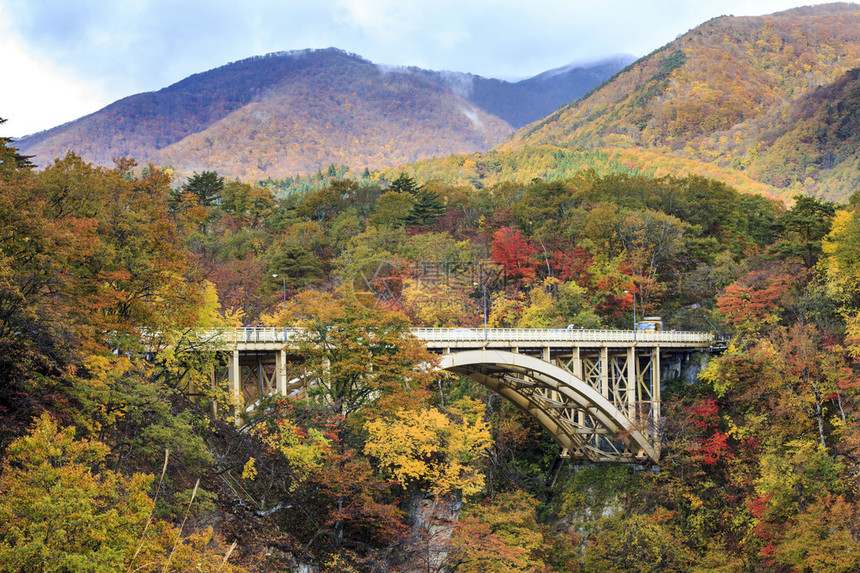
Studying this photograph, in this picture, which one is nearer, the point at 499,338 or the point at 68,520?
the point at 68,520

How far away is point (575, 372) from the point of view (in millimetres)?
38188

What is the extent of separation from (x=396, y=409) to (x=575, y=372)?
1203 centimetres

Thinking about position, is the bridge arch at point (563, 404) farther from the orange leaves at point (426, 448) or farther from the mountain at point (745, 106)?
the mountain at point (745, 106)

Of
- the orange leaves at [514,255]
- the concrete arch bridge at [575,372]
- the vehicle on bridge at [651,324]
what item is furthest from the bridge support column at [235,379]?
the orange leaves at [514,255]

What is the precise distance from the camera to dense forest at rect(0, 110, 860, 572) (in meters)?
18.1

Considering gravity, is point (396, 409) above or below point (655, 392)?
above

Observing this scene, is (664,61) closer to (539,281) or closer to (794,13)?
(794,13)

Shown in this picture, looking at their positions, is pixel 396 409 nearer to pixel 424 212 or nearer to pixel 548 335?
pixel 548 335

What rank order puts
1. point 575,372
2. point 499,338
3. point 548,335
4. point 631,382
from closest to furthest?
point 499,338 → point 548,335 → point 575,372 → point 631,382

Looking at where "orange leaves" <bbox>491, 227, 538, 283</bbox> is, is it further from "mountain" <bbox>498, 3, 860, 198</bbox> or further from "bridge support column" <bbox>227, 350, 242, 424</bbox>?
"mountain" <bbox>498, 3, 860, 198</bbox>

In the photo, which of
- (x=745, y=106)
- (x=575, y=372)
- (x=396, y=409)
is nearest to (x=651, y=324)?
(x=575, y=372)

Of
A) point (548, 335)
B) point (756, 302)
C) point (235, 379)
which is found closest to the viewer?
point (235, 379)

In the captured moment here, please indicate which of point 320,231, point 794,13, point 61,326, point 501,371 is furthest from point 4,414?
point 794,13

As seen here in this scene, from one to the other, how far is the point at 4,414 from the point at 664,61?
462 ft
